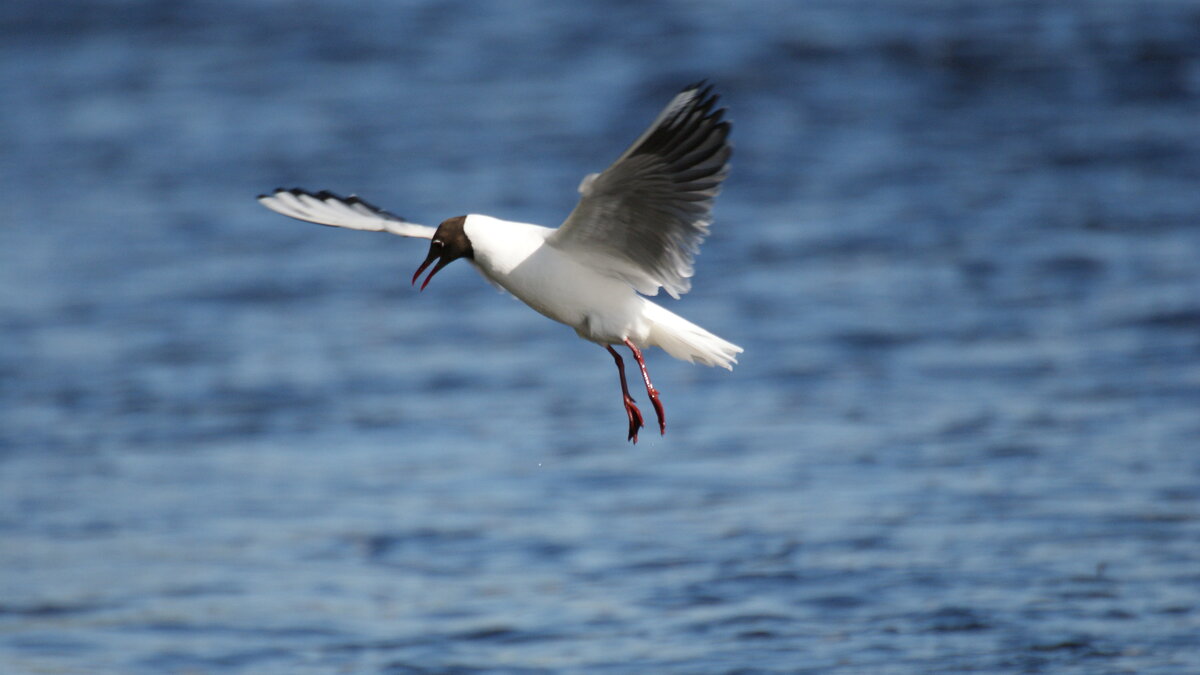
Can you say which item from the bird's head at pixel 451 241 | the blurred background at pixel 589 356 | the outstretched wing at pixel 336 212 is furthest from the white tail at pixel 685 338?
the blurred background at pixel 589 356

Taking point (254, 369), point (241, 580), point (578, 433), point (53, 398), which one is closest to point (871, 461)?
point (578, 433)

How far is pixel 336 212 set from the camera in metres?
6.30

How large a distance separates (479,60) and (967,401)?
23.7ft

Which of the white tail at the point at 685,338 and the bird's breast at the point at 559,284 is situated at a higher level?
the bird's breast at the point at 559,284

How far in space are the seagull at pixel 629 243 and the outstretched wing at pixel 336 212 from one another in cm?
23

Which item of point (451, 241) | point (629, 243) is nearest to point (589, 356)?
point (629, 243)

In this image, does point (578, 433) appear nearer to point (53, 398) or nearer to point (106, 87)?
point (53, 398)

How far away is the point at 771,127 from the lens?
586 inches

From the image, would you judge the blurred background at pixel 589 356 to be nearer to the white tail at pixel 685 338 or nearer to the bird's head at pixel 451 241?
the white tail at pixel 685 338

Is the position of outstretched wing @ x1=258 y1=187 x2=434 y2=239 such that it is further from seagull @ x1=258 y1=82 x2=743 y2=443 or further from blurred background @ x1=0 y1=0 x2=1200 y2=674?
blurred background @ x1=0 y1=0 x2=1200 y2=674

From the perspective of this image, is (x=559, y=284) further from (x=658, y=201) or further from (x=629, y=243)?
(x=658, y=201)

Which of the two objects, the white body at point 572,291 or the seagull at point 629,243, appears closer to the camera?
the seagull at point 629,243

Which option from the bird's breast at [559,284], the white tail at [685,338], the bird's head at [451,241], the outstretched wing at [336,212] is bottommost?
the white tail at [685,338]

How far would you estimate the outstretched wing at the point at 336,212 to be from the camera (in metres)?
6.07
